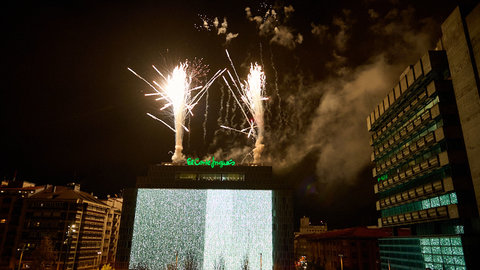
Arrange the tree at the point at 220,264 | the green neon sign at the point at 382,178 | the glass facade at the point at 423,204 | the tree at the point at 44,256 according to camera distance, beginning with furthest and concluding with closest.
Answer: the tree at the point at 44,256, the tree at the point at 220,264, the green neon sign at the point at 382,178, the glass facade at the point at 423,204

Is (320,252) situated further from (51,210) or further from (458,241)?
(51,210)

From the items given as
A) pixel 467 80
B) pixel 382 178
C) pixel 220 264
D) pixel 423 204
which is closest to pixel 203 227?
pixel 220 264

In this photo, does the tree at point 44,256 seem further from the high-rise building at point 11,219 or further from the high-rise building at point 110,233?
the high-rise building at point 110,233

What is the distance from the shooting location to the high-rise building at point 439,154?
3859cm

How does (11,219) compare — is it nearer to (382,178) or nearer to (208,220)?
(208,220)

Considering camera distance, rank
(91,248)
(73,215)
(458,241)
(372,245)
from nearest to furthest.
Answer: (458,241) → (372,245) → (73,215) → (91,248)

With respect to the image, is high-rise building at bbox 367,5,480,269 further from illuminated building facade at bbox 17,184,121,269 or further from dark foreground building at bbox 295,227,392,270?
illuminated building facade at bbox 17,184,121,269

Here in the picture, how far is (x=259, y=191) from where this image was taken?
7531 cm

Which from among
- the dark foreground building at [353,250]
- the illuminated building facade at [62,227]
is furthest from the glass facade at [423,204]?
the illuminated building facade at [62,227]

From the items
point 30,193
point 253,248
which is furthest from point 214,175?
point 30,193

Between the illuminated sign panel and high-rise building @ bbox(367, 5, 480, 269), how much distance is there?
88.4 feet

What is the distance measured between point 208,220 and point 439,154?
49.4 meters

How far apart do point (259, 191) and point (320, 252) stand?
55.9m

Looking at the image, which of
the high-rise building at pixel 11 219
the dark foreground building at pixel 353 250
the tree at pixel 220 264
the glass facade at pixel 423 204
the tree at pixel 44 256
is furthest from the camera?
the high-rise building at pixel 11 219
